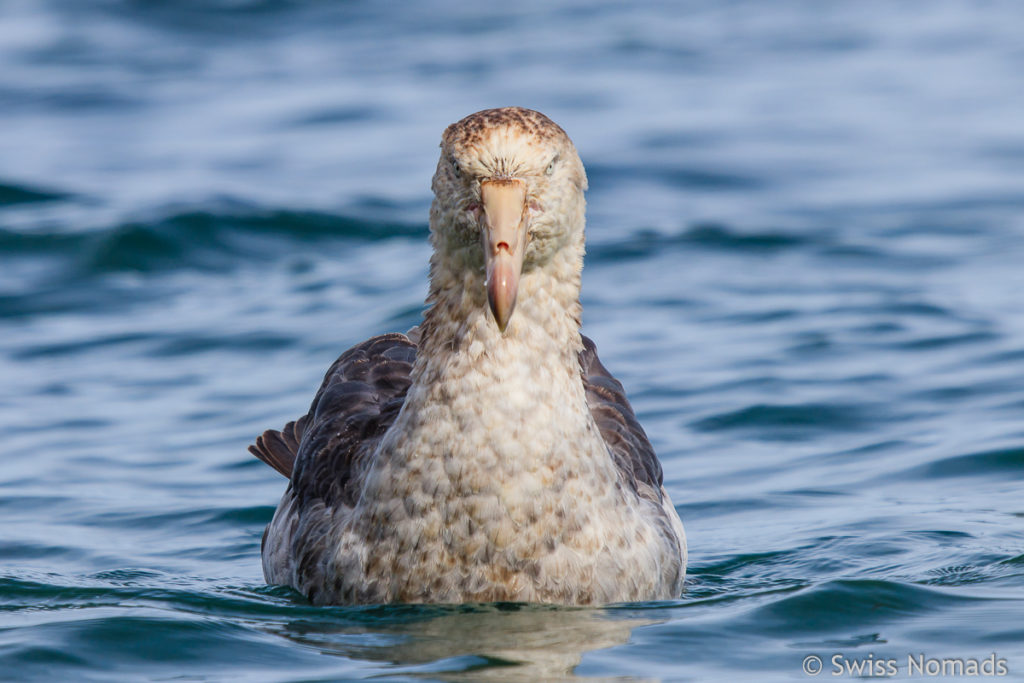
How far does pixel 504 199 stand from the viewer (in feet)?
19.1

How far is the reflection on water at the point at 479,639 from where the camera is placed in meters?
5.80

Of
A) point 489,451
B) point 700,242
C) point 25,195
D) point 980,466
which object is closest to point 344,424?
point 489,451

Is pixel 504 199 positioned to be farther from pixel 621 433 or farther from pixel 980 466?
pixel 980 466

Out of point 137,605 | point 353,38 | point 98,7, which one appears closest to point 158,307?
point 137,605

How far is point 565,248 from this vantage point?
6.25 metres

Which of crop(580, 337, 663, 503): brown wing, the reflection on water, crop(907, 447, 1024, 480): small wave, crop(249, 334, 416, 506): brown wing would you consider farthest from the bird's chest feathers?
crop(907, 447, 1024, 480): small wave

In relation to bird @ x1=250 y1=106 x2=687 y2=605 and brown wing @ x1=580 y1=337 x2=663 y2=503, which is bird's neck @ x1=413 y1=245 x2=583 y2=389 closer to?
bird @ x1=250 y1=106 x2=687 y2=605

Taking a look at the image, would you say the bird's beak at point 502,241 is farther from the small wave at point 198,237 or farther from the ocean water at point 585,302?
the small wave at point 198,237

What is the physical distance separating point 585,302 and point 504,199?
7.62 metres

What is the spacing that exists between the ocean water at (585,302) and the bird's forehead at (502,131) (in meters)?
1.60

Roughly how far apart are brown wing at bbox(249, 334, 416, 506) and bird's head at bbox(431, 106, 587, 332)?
3.58 ft

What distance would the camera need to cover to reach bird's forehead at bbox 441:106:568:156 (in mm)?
5941

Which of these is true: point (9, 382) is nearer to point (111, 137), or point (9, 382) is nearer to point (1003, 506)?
point (1003, 506)

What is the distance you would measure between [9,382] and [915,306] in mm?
6305
